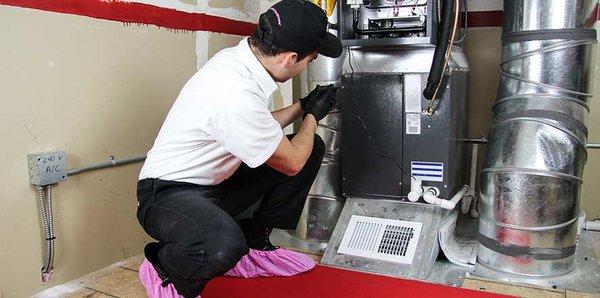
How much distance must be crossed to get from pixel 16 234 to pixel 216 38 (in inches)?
49.5

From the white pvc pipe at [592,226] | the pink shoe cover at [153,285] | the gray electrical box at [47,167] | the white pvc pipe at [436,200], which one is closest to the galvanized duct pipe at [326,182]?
the white pvc pipe at [436,200]

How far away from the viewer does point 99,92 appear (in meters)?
1.81

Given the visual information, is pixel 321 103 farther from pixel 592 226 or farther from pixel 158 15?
pixel 592 226

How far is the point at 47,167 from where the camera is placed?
1631mm

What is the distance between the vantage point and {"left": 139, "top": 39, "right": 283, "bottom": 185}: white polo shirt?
134 centimetres

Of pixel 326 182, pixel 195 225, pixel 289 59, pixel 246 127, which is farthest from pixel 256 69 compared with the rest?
pixel 326 182

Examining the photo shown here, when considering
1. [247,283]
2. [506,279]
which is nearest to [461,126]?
[506,279]

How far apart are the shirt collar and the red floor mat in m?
0.70

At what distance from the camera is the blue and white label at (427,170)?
6.43ft

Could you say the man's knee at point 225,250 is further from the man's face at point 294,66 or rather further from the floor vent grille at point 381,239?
the floor vent grille at point 381,239

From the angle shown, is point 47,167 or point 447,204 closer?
point 47,167

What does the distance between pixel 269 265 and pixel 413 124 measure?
0.81 metres

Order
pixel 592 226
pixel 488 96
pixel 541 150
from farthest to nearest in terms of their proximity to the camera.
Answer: pixel 488 96, pixel 592 226, pixel 541 150

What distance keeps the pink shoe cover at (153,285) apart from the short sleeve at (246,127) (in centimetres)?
51
